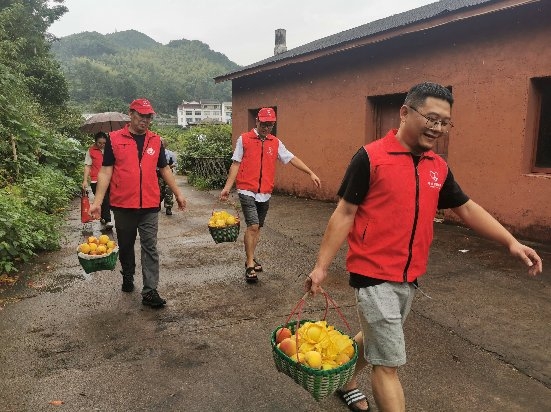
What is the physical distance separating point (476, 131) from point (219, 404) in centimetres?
694

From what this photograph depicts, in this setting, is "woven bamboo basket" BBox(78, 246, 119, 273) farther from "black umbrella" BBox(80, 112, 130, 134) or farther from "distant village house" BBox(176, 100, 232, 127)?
"distant village house" BBox(176, 100, 232, 127)

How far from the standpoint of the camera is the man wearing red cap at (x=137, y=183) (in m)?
4.46

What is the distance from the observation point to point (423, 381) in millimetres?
3154

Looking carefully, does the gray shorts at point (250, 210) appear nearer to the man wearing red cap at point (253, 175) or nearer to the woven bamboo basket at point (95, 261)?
the man wearing red cap at point (253, 175)

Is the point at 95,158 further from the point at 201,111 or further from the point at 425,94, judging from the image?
the point at 201,111

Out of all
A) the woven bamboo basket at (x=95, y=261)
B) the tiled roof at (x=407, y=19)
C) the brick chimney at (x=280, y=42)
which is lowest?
the woven bamboo basket at (x=95, y=261)

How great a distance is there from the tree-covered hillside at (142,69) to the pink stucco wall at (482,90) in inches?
4411

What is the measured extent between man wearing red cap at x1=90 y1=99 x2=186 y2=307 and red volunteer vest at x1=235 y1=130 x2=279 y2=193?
1.12 metres

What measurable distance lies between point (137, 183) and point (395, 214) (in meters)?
3.04

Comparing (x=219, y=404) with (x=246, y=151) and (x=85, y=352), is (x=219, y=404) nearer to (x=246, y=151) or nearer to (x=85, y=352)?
(x=85, y=352)

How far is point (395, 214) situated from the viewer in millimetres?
2309

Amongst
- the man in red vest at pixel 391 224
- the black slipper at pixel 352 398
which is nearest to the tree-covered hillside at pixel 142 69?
the black slipper at pixel 352 398

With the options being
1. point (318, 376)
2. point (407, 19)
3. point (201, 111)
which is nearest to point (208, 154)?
point (407, 19)

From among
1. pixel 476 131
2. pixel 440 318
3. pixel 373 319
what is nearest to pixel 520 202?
pixel 476 131
